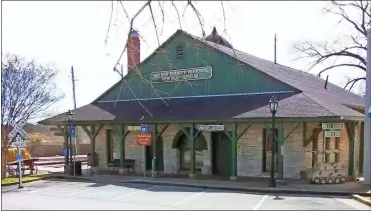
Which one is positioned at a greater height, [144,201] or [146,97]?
[146,97]

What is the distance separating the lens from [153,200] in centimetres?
1259

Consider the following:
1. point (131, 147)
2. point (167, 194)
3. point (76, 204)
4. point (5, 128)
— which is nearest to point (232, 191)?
point (167, 194)

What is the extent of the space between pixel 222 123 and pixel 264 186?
3493 mm

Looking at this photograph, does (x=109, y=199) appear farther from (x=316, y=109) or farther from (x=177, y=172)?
(x=316, y=109)

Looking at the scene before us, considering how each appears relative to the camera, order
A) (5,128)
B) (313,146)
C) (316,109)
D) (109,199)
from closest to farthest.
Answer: (109,199) < (316,109) < (313,146) < (5,128)

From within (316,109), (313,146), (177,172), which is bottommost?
(177,172)

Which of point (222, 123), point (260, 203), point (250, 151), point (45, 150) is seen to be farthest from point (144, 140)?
point (45, 150)

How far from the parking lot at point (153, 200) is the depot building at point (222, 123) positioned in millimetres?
3062

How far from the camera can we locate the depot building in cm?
1658

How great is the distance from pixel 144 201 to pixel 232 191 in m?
3.79

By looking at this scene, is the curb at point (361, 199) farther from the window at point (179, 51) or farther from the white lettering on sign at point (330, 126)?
the window at point (179, 51)

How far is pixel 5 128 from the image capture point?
20.0 m

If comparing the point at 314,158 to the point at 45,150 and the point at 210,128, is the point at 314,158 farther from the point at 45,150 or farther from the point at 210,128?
the point at 45,150

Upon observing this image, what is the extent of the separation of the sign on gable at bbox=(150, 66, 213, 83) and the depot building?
0.05m
